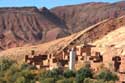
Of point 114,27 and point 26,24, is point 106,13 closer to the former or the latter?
point 26,24

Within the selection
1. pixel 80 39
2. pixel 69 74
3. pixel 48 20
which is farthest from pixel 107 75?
pixel 48 20

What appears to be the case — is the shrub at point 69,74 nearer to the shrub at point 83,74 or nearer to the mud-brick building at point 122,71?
the shrub at point 83,74

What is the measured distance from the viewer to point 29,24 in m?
120

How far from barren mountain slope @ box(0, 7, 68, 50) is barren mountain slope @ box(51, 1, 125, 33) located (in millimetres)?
5111

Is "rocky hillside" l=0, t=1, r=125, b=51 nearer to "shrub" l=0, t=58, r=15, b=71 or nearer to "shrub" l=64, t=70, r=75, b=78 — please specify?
"shrub" l=0, t=58, r=15, b=71

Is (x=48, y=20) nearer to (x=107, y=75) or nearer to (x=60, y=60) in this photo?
(x=60, y=60)

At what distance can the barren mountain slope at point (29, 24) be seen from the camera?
106 metres

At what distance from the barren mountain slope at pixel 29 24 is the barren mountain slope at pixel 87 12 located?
5111mm

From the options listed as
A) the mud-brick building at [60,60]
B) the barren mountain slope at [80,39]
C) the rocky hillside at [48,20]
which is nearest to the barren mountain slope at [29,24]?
the rocky hillside at [48,20]

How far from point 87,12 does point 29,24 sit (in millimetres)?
26132

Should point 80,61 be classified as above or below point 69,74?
above

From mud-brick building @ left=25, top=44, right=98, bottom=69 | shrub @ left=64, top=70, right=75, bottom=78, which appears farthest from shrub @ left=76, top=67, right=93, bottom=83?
mud-brick building @ left=25, top=44, right=98, bottom=69

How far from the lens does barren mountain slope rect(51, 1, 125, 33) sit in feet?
424

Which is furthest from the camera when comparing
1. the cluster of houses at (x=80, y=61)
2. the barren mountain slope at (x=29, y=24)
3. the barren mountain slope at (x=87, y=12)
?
the barren mountain slope at (x=87, y=12)
